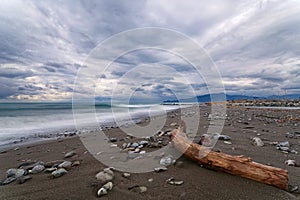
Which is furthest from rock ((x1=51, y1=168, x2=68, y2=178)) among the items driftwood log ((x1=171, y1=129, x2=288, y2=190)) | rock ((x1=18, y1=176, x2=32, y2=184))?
driftwood log ((x1=171, y1=129, x2=288, y2=190))

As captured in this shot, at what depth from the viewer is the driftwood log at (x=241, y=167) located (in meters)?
2.54

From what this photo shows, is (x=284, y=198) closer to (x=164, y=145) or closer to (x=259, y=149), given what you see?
(x=259, y=149)

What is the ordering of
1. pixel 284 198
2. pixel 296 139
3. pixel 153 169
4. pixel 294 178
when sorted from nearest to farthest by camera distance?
pixel 284 198 → pixel 294 178 → pixel 153 169 → pixel 296 139

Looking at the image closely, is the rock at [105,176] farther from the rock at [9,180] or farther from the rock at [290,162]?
the rock at [290,162]

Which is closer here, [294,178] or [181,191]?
[181,191]

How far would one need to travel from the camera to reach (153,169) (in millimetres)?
3352

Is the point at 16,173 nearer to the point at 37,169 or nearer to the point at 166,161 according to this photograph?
the point at 37,169

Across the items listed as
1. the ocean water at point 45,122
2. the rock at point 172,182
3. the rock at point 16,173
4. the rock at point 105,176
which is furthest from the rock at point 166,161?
the ocean water at point 45,122

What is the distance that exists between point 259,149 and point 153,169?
9.55 feet

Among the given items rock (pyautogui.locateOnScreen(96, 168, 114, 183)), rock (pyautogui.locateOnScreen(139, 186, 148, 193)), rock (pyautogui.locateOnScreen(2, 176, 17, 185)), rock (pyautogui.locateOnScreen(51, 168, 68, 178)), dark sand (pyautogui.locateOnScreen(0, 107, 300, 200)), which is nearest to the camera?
dark sand (pyautogui.locateOnScreen(0, 107, 300, 200))

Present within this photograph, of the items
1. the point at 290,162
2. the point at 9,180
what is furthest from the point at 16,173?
the point at 290,162

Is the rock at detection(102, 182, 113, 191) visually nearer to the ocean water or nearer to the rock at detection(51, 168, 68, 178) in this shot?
the rock at detection(51, 168, 68, 178)

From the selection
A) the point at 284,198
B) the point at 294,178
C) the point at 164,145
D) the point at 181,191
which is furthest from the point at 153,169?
the point at 294,178

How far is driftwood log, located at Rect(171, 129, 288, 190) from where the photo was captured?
254 cm
